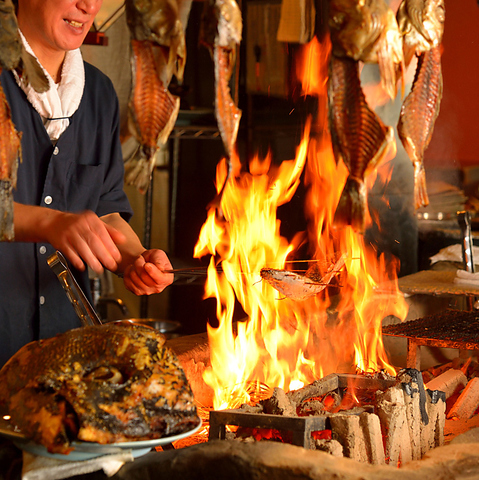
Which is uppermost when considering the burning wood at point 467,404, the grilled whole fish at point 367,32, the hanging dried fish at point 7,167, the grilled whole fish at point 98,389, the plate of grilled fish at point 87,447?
the grilled whole fish at point 367,32

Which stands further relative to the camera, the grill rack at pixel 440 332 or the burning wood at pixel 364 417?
the grill rack at pixel 440 332

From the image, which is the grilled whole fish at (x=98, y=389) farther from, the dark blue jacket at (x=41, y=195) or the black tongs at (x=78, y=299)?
the dark blue jacket at (x=41, y=195)

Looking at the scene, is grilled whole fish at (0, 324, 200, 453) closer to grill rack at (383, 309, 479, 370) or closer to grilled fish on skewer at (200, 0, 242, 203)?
grilled fish on skewer at (200, 0, 242, 203)

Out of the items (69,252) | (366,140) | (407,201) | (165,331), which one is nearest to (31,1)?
(69,252)

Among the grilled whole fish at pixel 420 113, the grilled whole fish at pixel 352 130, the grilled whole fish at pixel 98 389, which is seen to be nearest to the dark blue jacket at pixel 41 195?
the grilled whole fish at pixel 98 389

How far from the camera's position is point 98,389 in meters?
1.40

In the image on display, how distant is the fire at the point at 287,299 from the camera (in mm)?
3289

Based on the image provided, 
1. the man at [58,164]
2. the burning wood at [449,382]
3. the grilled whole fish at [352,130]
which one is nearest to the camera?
the grilled whole fish at [352,130]

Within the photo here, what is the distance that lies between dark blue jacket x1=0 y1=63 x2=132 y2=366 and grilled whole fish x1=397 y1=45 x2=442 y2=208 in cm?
147

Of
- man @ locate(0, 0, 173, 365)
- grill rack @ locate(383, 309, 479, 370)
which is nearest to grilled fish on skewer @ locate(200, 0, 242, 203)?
man @ locate(0, 0, 173, 365)

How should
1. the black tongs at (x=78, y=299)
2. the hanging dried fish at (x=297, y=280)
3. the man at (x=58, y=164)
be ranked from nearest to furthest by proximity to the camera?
the black tongs at (x=78, y=299) → the man at (x=58, y=164) → the hanging dried fish at (x=297, y=280)

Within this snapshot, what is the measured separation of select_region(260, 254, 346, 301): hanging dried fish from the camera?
8.23 feet

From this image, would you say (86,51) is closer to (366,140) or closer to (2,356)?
(2,356)

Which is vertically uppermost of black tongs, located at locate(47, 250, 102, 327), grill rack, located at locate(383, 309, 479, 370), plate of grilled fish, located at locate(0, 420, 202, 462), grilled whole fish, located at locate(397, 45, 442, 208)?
grilled whole fish, located at locate(397, 45, 442, 208)
